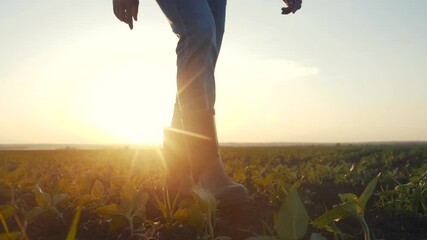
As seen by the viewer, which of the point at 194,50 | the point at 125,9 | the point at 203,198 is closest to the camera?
the point at 203,198

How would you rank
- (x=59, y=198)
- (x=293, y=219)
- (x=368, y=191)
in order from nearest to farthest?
(x=293, y=219)
(x=368, y=191)
(x=59, y=198)

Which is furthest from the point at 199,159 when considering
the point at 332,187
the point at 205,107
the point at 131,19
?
the point at 332,187

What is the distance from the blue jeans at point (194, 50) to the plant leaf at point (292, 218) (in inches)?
61.5

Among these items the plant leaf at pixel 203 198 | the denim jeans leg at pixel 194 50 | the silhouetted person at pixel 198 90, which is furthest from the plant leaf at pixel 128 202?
the denim jeans leg at pixel 194 50

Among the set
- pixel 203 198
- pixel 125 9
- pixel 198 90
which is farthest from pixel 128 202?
pixel 125 9

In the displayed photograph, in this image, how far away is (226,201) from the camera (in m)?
2.56

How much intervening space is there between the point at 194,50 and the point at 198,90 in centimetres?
21

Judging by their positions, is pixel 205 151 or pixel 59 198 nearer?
pixel 59 198

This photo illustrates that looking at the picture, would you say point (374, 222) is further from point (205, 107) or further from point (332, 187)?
point (332, 187)

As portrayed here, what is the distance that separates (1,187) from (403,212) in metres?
2.12

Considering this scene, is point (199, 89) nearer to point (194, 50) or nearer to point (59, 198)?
point (194, 50)

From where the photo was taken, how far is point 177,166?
294 cm

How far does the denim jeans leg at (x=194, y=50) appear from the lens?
262 cm

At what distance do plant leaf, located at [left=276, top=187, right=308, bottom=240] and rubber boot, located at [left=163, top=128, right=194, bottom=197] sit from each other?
1686 mm
